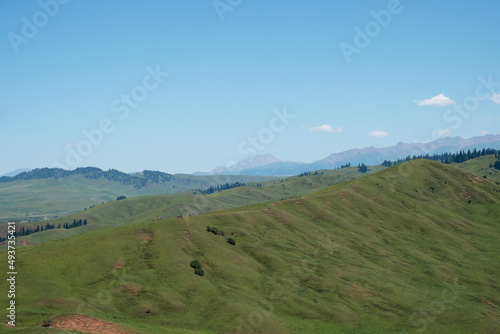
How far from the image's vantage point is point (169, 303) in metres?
86.1

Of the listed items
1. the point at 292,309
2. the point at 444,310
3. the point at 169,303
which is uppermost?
the point at 169,303

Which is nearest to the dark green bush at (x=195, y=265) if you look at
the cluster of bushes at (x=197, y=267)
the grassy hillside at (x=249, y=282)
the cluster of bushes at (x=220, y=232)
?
the cluster of bushes at (x=197, y=267)

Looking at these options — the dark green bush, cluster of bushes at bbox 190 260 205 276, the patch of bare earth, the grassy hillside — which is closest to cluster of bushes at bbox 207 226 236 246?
the grassy hillside

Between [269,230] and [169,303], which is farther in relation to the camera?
[269,230]

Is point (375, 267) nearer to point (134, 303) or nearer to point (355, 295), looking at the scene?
point (355, 295)

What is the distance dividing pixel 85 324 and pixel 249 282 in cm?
4736

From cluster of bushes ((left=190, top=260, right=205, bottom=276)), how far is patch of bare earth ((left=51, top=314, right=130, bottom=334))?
33.3 meters

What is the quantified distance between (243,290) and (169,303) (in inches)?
804

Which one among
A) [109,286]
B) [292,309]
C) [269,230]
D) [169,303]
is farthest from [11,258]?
[269,230]

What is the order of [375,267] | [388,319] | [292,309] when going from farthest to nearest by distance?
[375,267]
[388,319]
[292,309]

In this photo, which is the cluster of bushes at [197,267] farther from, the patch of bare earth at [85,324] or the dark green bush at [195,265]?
the patch of bare earth at [85,324]

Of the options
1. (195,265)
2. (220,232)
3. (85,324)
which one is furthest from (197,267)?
(85,324)

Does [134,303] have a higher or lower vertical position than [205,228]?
lower

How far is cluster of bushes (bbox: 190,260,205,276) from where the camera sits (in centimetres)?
10006
